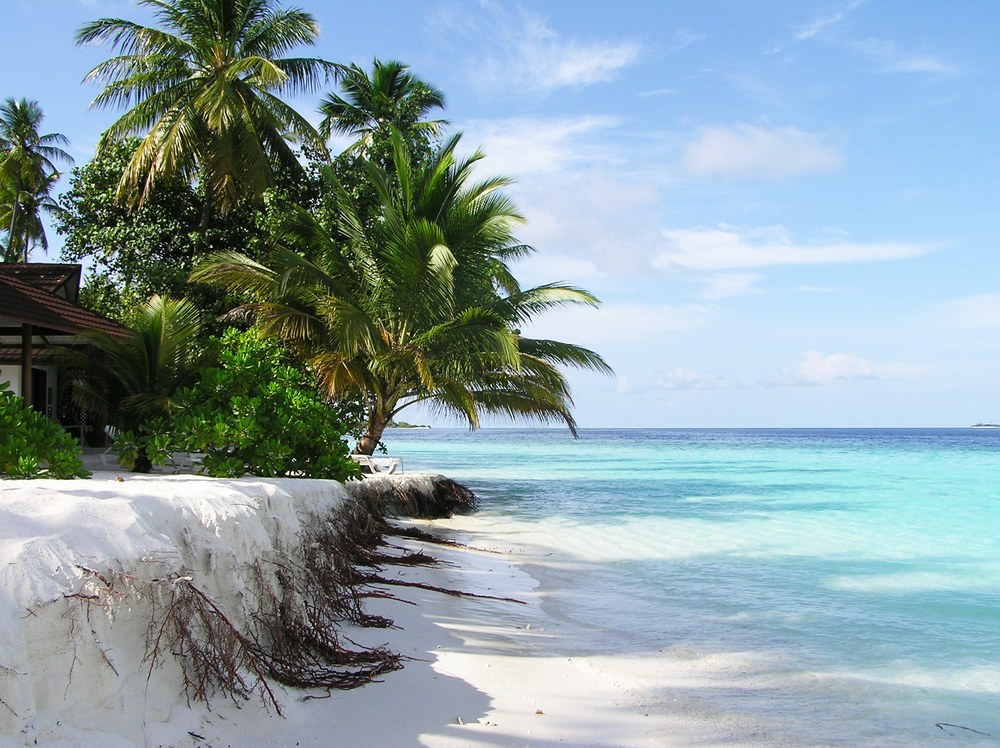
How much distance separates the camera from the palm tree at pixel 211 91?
51.5 ft

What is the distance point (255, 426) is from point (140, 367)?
4309mm

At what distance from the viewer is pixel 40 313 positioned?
8602 millimetres

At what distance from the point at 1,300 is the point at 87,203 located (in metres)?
10.5

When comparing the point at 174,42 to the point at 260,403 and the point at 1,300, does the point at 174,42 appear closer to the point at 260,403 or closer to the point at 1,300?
the point at 1,300

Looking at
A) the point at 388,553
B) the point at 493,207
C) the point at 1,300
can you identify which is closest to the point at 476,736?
the point at 388,553

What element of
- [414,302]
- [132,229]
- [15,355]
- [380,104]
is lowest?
[15,355]

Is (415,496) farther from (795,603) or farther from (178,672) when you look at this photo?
(178,672)

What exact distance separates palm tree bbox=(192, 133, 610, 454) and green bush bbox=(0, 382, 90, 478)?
6.71m

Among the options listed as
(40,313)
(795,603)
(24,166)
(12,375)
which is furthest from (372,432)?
(24,166)

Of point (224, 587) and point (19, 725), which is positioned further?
point (224, 587)

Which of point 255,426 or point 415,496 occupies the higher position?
point 255,426

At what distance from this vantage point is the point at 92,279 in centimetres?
1708

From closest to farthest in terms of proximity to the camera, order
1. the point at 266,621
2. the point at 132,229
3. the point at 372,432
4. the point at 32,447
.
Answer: the point at 266,621, the point at 32,447, the point at 372,432, the point at 132,229

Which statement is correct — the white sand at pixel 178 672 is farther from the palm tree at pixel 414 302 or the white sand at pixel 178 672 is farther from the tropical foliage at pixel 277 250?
the palm tree at pixel 414 302
